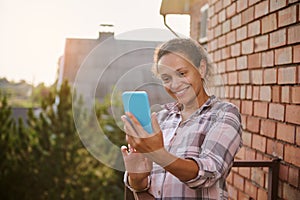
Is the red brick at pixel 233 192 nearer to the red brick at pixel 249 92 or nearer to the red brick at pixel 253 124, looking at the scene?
the red brick at pixel 253 124

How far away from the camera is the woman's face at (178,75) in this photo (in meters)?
1.24

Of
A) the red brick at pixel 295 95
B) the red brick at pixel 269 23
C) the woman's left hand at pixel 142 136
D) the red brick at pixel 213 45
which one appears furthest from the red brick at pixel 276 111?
the red brick at pixel 213 45

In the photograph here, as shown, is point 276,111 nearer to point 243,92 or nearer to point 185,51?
point 243,92

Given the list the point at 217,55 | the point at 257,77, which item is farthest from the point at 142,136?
the point at 217,55

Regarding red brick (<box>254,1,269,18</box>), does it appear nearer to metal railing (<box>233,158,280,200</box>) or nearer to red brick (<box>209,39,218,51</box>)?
metal railing (<box>233,158,280,200</box>)

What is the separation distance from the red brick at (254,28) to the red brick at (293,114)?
0.50 metres

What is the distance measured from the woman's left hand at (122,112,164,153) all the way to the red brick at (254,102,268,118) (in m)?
1.02

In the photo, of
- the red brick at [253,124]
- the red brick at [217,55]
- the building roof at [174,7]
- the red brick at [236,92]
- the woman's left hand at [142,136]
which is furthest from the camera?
the building roof at [174,7]

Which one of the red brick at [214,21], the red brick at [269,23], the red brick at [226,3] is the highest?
the red brick at [226,3]

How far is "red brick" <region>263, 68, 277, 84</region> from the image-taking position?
1842mm

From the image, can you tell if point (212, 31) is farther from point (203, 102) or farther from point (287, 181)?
point (203, 102)

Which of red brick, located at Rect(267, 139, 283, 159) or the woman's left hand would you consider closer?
the woman's left hand

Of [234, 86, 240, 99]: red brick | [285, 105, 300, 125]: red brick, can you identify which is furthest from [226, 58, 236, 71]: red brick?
[285, 105, 300, 125]: red brick

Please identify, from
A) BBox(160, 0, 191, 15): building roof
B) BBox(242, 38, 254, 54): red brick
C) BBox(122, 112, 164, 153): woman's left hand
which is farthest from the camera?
BBox(160, 0, 191, 15): building roof
